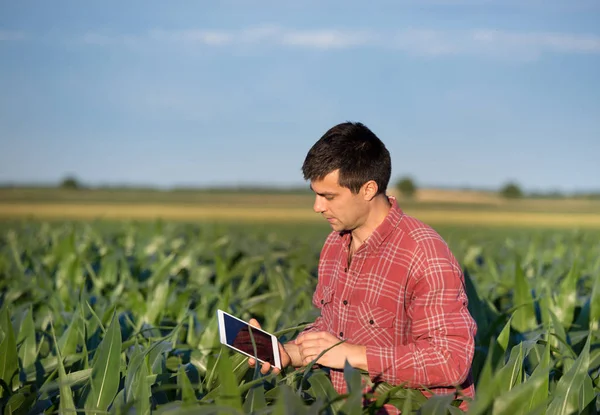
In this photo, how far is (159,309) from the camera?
161 inches

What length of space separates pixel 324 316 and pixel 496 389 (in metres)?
0.89

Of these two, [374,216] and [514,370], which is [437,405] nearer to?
[514,370]

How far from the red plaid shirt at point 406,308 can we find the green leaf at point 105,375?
70cm

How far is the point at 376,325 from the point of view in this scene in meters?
2.42

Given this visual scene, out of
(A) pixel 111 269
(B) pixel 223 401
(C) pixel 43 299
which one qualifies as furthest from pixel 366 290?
(A) pixel 111 269

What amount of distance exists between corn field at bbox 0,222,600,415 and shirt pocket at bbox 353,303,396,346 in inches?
7.2

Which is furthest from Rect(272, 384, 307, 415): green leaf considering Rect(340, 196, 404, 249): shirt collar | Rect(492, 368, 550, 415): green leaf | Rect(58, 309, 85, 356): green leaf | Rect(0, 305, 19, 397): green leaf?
Rect(58, 309, 85, 356): green leaf

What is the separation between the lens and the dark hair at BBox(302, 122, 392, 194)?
2336 mm

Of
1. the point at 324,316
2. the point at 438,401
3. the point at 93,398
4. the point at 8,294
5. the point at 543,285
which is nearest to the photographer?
the point at 438,401

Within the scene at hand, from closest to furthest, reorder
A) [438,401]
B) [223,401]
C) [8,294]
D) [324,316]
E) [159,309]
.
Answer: [223,401] < [438,401] < [324,316] < [159,309] < [8,294]

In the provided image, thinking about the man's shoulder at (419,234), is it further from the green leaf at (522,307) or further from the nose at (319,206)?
the green leaf at (522,307)

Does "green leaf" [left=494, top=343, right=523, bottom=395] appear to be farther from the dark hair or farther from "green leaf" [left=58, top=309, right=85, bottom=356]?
"green leaf" [left=58, top=309, right=85, bottom=356]

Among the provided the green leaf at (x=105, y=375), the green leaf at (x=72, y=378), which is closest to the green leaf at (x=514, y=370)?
the green leaf at (x=105, y=375)

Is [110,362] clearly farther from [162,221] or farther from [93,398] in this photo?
[162,221]
